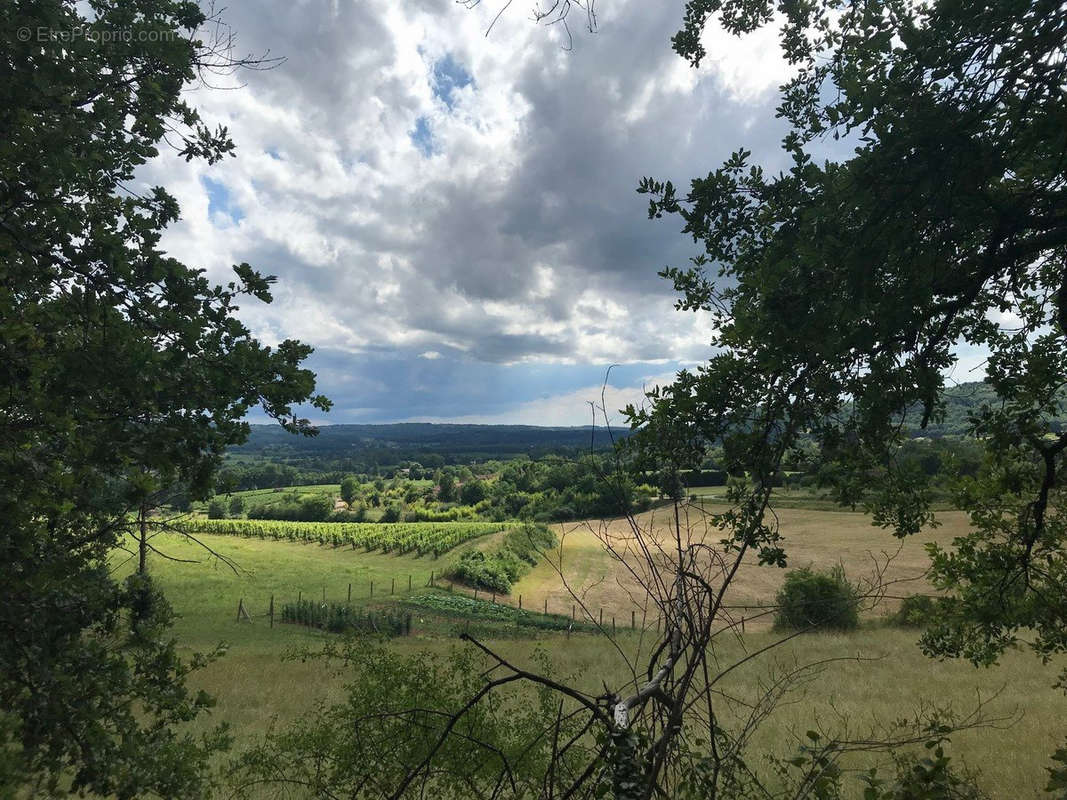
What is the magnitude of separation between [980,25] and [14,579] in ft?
22.7

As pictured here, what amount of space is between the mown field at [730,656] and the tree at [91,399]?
1.02m

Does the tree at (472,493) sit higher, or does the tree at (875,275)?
the tree at (875,275)

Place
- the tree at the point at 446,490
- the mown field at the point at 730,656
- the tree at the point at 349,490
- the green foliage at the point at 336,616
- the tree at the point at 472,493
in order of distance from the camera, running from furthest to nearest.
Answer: the tree at the point at 446,490, the tree at the point at 349,490, the tree at the point at 472,493, the green foliage at the point at 336,616, the mown field at the point at 730,656

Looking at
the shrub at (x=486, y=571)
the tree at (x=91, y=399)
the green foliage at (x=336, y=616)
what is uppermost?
the tree at (x=91, y=399)

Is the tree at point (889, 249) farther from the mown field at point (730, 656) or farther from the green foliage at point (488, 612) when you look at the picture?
the green foliage at point (488, 612)

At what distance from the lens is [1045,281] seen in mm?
5059

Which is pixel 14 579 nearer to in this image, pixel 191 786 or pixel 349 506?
pixel 191 786

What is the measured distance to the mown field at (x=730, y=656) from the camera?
10.8 metres

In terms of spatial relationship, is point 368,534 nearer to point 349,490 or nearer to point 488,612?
point 488,612

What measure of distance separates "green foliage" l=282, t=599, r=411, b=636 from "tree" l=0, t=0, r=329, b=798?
97.4 ft

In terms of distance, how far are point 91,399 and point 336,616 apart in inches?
1314

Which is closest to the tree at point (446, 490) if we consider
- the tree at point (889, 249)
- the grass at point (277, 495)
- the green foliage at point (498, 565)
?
the grass at point (277, 495)

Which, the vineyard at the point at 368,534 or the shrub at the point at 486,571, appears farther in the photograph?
the vineyard at the point at 368,534

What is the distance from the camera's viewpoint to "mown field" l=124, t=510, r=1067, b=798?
1076 centimetres
